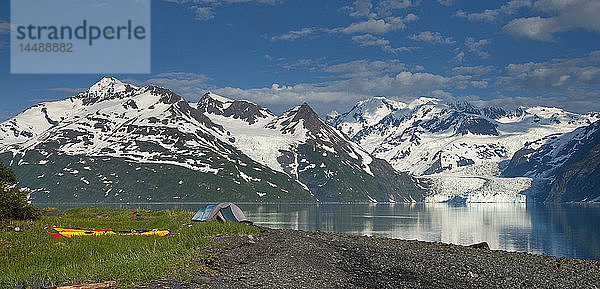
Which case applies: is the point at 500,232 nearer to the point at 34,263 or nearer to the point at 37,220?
the point at 37,220

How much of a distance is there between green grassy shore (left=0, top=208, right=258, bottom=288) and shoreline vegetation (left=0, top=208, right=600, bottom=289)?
0.20ft

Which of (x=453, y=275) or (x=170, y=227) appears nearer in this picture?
(x=453, y=275)

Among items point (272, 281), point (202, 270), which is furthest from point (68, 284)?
point (272, 281)

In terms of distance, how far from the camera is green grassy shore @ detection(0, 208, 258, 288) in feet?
87.9

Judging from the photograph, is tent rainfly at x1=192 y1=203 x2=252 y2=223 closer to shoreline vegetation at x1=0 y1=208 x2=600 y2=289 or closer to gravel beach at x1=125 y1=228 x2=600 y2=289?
shoreline vegetation at x1=0 y1=208 x2=600 y2=289

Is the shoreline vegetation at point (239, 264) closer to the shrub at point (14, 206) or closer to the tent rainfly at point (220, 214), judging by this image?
the shrub at point (14, 206)

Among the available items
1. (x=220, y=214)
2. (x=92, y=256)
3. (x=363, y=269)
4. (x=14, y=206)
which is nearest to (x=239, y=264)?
(x=363, y=269)

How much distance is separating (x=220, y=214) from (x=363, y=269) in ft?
110

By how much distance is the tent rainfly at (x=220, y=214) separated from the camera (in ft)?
218

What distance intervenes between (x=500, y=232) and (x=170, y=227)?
11216cm

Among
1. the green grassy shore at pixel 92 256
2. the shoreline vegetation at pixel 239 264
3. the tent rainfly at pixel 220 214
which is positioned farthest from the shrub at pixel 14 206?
the tent rainfly at pixel 220 214

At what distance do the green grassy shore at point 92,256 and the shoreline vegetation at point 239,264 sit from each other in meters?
0.06

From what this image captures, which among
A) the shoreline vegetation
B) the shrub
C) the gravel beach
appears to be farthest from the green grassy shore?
the shrub

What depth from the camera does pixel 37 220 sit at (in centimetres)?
5203
